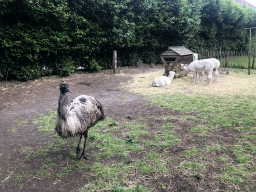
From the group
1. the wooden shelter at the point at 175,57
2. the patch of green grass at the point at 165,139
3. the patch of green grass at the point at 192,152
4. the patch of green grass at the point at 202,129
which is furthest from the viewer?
the wooden shelter at the point at 175,57

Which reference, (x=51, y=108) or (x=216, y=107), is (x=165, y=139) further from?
(x=51, y=108)

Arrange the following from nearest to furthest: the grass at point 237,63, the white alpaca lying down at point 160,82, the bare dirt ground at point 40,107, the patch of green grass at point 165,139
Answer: the bare dirt ground at point 40,107 < the patch of green grass at point 165,139 < the white alpaca lying down at point 160,82 < the grass at point 237,63

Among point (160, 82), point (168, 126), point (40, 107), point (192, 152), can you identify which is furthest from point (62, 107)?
point (160, 82)

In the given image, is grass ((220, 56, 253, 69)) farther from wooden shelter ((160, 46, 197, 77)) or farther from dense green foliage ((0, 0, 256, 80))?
wooden shelter ((160, 46, 197, 77))

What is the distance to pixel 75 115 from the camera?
371 cm

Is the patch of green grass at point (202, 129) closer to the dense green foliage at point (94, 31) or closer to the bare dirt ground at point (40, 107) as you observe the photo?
the bare dirt ground at point (40, 107)

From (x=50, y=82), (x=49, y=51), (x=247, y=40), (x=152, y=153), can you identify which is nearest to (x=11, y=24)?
(x=49, y=51)

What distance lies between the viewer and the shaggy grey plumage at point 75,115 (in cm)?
346

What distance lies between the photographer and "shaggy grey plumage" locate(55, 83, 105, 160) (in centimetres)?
346

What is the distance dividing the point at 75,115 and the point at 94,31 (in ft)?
31.6

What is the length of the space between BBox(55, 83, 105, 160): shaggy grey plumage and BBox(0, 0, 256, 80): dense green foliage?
6.83 m

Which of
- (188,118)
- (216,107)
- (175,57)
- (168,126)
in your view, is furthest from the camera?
(175,57)

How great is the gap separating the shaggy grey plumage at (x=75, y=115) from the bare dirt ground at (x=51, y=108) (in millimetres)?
674

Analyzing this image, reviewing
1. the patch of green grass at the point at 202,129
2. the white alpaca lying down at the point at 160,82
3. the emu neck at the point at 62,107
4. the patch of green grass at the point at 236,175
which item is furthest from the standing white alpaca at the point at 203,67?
the emu neck at the point at 62,107
